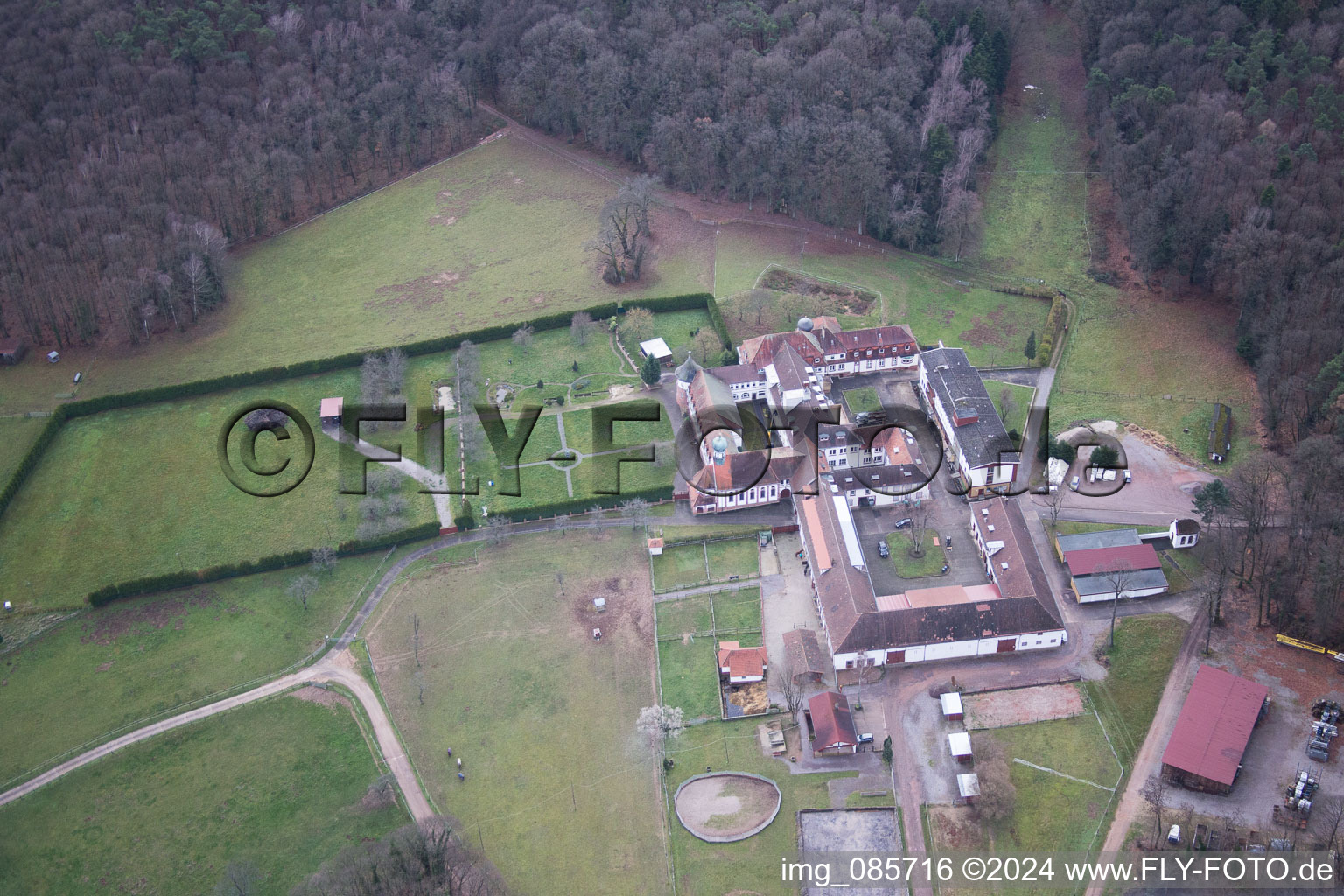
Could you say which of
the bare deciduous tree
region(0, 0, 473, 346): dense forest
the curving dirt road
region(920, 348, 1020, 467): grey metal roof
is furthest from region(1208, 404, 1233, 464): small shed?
region(0, 0, 473, 346): dense forest

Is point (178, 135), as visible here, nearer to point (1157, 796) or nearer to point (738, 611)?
point (738, 611)

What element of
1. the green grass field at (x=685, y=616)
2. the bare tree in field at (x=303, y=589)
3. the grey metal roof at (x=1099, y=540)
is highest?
the grey metal roof at (x=1099, y=540)

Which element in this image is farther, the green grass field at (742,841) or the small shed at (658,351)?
the small shed at (658,351)

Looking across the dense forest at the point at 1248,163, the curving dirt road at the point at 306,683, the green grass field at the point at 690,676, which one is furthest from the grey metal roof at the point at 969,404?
the curving dirt road at the point at 306,683

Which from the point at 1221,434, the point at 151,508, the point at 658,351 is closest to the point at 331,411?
the point at 151,508

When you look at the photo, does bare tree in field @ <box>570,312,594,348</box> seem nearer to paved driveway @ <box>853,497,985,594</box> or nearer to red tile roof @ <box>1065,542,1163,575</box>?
paved driveway @ <box>853,497,985,594</box>

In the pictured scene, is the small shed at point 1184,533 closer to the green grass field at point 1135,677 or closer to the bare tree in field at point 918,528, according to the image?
the green grass field at point 1135,677
